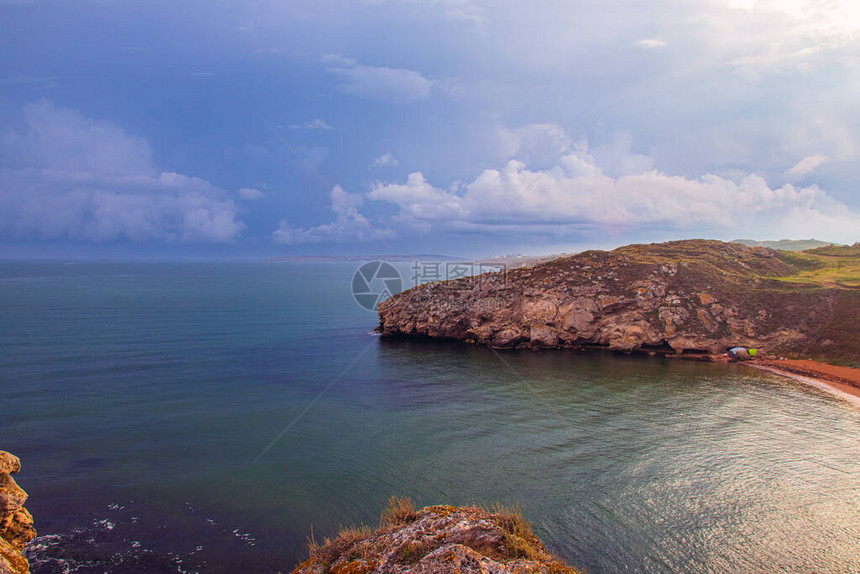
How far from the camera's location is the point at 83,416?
26266mm

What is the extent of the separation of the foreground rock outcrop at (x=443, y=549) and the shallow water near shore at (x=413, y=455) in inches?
270

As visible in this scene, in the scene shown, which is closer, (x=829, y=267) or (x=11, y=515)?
(x=11, y=515)

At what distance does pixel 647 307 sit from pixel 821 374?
16104 millimetres

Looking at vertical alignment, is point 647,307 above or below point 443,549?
above

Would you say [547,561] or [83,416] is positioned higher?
[547,561]

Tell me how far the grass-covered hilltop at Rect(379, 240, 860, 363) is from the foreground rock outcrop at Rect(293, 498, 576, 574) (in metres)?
42.7

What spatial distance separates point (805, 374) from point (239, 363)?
2069 inches

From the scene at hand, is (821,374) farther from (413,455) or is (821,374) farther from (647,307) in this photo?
(413,455)

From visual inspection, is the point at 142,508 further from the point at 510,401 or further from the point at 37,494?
the point at 510,401

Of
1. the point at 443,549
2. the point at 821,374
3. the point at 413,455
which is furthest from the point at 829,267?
the point at 443,549

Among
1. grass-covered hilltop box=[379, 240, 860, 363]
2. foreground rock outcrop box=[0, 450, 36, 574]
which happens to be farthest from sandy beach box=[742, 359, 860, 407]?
foreground rock outcrop box=[0, 450, 36, 574]

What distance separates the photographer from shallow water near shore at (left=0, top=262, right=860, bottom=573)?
50.1 ft

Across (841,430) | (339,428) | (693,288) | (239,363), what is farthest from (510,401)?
(693,288)

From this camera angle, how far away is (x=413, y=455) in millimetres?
22062
